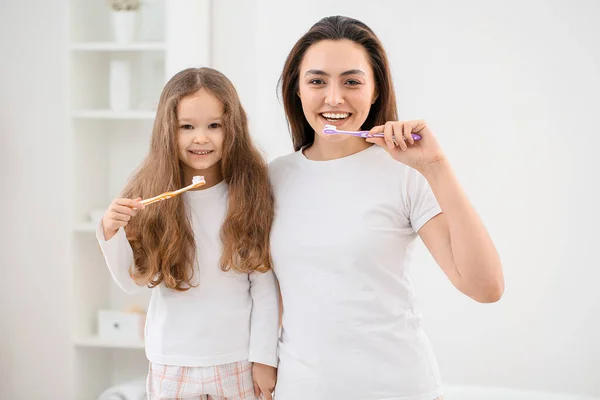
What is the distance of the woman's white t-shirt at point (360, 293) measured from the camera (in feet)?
4.46

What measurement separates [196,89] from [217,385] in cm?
63

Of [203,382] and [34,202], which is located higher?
[34,202]

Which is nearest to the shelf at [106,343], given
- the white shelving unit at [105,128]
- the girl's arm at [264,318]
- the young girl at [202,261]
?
the white shelving unit at [105,128]

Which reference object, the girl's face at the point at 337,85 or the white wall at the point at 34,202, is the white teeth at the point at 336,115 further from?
the white wall at the point at 34,202

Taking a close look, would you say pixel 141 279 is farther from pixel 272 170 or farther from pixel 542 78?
pixel 542 78

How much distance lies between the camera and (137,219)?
Result: 157 cm

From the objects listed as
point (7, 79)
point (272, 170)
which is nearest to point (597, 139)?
point (272, 170)

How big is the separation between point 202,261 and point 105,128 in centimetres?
163

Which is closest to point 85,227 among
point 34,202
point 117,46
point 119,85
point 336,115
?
point 34,202

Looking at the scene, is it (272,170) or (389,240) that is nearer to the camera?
(389,240)

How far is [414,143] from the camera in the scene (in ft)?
4.11

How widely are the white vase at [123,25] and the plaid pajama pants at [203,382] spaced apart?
160 cm

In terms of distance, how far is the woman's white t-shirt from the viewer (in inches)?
53.5

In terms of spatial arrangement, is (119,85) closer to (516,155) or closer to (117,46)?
(117,46)
